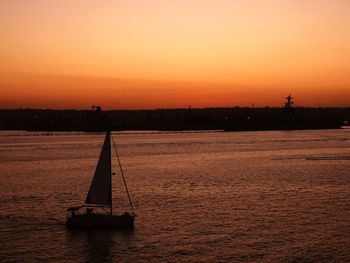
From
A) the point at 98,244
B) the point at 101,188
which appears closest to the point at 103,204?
the point at 101,188

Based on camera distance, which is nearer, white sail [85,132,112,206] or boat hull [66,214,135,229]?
boat hull [66,214,135,229]

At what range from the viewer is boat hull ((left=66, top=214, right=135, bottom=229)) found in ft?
126

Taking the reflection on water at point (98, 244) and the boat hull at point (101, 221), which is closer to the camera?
the reflection on water at point (98, 244)

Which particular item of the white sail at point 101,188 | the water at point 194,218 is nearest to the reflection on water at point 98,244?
the water at point 194,218

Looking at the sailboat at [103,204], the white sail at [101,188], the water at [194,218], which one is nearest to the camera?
the water at [194,218]

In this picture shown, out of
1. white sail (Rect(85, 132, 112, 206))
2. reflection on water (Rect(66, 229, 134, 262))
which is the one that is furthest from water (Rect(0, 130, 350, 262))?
white sail (Rect(85, 132, 112, 206))

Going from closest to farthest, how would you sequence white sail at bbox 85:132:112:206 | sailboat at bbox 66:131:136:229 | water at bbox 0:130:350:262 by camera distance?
water at bbox 0:130:350:262
sailboat at bbox 66:131:136:229
white sail at bbox 85:132:112:206

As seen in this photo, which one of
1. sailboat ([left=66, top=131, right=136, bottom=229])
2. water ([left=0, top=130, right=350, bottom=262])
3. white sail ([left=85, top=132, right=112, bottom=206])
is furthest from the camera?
white sail ([left=85, top=132, right=112, bottom=206])

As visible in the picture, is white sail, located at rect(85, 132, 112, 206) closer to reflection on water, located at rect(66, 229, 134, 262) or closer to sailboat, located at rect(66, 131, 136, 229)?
sailboat, located at rect(66, 131, 136, 229)

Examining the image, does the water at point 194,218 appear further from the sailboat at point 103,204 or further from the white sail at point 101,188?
the white sail at point 101,188

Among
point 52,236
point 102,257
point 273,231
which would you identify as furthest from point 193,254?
point 52,236

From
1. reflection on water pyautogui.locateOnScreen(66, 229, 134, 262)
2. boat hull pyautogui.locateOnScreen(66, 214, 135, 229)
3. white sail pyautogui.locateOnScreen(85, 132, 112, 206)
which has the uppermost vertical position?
white sail pyautogui.locateOnScreen(85, 132, 112, 206)

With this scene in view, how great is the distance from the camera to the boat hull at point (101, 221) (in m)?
38.3

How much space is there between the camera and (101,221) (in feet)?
125
